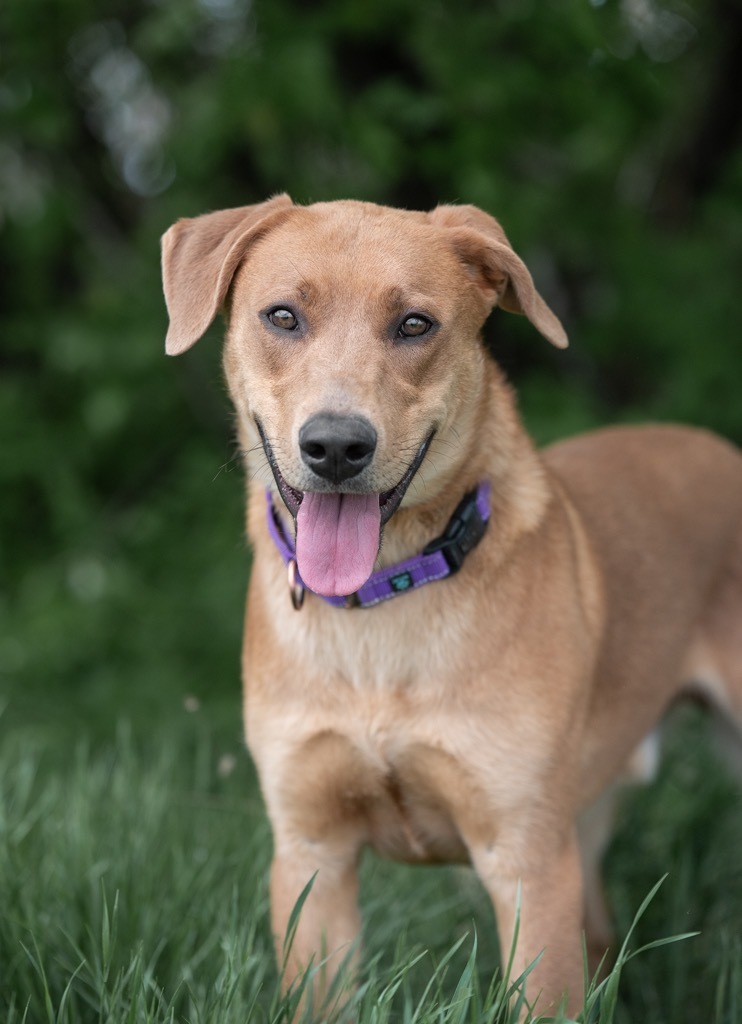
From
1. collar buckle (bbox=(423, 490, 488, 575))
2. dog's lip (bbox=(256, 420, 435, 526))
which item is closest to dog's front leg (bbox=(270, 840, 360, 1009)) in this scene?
collar buckle (bbox=(423, 490, 488, 575))

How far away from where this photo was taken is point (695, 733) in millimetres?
5555

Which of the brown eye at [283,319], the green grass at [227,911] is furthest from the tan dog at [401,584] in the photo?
the green grass at [227,911]

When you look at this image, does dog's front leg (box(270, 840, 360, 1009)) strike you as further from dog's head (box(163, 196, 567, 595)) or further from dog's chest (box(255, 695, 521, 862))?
dog's head (box(163, 196, 567, 595))

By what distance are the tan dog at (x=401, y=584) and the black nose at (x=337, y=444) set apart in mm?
42

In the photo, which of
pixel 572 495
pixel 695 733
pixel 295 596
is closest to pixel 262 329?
pixel 295 596

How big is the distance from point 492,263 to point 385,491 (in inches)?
27.2

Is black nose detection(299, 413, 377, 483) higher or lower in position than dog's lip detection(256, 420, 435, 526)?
higher

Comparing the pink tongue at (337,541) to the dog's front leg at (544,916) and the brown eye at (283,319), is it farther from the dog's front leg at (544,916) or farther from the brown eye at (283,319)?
the dog's front leg at (544,916)

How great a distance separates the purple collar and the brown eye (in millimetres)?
526

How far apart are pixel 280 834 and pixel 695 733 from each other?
286 centimetres

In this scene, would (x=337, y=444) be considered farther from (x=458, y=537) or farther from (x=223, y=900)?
(x=223, y=900)

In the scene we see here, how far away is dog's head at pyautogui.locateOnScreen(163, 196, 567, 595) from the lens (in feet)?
8.80

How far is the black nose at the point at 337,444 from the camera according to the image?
2.59 meters

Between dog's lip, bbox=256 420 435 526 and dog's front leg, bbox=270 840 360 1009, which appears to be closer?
dog's lip, bbox=256 420 435 526
